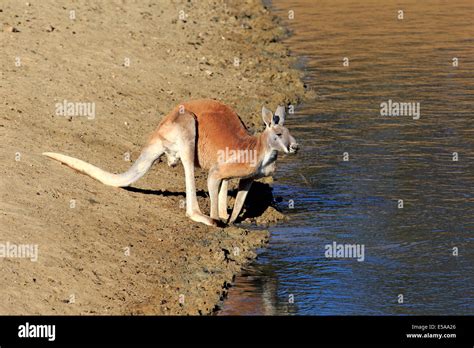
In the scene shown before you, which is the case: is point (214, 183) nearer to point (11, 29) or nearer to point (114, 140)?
point (114, 140)

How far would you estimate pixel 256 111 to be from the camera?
1600 centimetres

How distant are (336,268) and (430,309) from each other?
1.31 meters

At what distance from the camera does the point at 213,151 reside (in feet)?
37.0

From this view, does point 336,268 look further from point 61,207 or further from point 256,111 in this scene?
point 256,111

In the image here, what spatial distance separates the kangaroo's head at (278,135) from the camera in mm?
10734

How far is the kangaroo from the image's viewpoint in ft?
36.0

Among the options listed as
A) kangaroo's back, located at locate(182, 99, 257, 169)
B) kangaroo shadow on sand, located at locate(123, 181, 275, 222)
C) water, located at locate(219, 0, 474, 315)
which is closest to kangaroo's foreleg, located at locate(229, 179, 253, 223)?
kangaroo shadow on sand, located at locate(123, 181, 275, 222)

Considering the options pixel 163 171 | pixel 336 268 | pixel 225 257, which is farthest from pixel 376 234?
pixel 163 171

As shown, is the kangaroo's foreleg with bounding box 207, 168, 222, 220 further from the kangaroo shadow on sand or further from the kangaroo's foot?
the kangaroo shadow on sand

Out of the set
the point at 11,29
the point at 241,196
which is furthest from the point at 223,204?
the point at 11,29

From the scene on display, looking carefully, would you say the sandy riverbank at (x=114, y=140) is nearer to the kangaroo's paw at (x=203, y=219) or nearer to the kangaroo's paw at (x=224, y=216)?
the kangaroo's paw at (x=203, y=219)

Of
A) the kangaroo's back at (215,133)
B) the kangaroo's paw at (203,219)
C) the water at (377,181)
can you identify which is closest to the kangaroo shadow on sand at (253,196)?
the water at (377,181)

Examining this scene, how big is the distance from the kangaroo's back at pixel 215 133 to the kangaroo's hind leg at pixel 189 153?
0.10m

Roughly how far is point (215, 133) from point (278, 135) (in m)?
0.80
